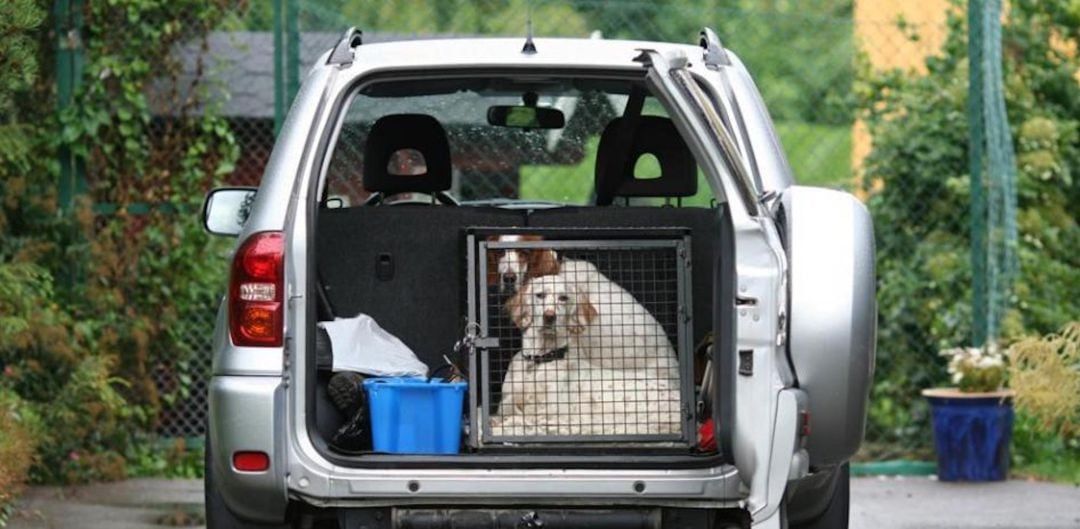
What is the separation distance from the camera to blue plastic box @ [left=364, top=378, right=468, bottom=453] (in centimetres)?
536

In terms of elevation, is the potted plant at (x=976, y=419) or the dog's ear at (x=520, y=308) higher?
the dog's ear at (x=520, y=308)

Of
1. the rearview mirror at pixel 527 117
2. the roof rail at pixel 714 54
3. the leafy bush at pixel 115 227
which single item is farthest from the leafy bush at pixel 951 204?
the roof rail at pixel 714 54

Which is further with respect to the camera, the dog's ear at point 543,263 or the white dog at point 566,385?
the dog's ear at point 543,263

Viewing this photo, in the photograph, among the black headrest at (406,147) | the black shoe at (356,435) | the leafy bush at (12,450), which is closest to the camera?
the black shoe at (356,435)

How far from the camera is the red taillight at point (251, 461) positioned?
5066 mm

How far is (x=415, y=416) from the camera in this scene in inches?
211

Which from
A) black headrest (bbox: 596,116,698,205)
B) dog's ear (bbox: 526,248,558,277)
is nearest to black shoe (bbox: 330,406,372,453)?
dog's ear (bbox: 526,248,558,277)

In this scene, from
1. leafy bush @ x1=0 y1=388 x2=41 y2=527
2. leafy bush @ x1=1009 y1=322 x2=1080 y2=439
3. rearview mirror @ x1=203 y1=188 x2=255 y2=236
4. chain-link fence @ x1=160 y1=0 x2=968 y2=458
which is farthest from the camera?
chain-link fence @ x1=160 y1=0 x2=968 y2=458

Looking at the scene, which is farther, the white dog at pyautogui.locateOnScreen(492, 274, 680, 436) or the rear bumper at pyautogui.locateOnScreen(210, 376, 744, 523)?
the white dog at pyautogui.locateOnScreen(492, 274, 680, 436)

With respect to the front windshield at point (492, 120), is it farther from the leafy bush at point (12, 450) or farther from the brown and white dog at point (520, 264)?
the leafy bush at point (12, 450)

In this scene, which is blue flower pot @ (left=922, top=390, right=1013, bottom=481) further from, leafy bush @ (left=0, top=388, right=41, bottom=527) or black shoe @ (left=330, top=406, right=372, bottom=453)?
black shoe @ (left=330, top=406, right=372, bottom=453)

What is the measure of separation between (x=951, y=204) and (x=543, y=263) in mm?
5016

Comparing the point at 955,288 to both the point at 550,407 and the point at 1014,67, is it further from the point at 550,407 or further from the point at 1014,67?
the point at 550,407

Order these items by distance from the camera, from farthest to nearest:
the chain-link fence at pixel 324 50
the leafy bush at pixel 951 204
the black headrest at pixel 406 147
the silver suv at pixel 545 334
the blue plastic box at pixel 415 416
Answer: the leafy bush at pixel 951 204, the chain-link fence at pixel 324 50, the black headrest at pixel 406 147, the blue plastic box at pixel 415 416, the silver suv at pixel 545 334
